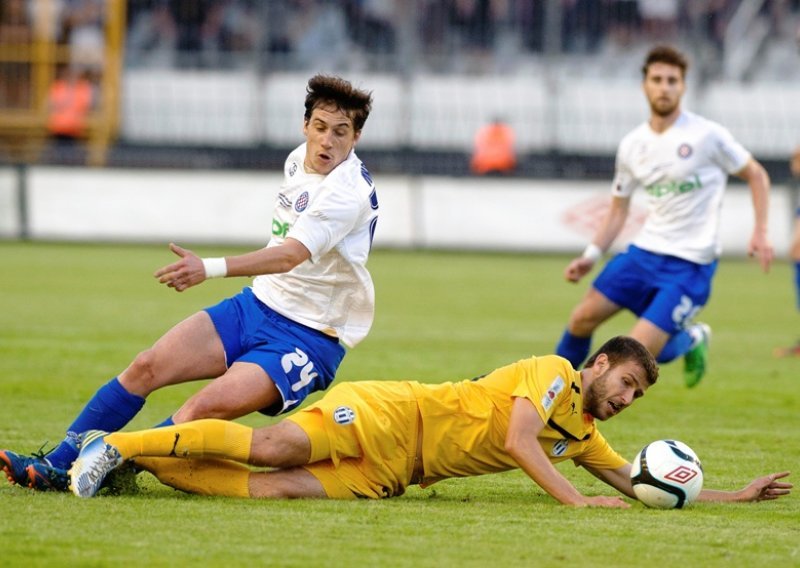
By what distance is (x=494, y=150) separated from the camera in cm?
2742

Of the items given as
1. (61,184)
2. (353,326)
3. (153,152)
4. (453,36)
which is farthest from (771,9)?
(353,326)

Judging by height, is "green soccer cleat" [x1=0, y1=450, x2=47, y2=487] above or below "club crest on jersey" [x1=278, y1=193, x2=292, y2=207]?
→ below

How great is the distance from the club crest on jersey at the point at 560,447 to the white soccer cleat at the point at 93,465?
6.71 ft

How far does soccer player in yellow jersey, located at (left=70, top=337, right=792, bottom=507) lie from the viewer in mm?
6305

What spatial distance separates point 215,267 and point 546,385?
5.30 feet

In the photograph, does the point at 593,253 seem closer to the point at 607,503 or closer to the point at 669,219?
the point at 669,219

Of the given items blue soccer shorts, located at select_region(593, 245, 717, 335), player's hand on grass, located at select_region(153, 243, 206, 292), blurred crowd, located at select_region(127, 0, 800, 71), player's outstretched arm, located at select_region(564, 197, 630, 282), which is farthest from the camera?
blurred crowd, located at select_region(127, 0, 800, 71)

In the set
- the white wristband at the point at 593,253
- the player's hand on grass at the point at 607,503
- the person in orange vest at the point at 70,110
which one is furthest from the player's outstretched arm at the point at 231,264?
the person in orange vest at the point at 70,110

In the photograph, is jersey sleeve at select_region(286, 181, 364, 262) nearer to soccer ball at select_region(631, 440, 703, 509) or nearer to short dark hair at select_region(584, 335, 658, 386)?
short dark hair at select_region(584, 335, 658, 386)

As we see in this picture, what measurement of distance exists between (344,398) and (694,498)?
1.74 metres

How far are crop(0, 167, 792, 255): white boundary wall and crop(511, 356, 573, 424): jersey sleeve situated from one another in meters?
17.7

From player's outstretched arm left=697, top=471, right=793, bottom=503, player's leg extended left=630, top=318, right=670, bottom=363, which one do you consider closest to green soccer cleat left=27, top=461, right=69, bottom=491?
player's outstretched arm left=697, top=471, right=793, bottom=503

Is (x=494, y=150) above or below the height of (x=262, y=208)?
above

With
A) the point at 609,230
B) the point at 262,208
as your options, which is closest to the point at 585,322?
the point at 609,230
